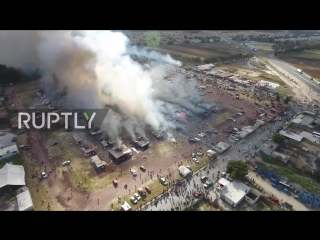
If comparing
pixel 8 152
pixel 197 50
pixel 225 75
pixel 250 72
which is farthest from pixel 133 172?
pixel 197 50

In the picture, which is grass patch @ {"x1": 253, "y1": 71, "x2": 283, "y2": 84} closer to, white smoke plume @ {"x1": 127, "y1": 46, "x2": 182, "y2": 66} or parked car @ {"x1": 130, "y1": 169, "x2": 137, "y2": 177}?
white smoke plume @ {"x1": 127, "y1": 46, "x2": 182, "y2": 66}

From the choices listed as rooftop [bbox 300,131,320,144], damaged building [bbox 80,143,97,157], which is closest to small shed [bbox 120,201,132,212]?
damaged building [bbox 80,143,97,157]

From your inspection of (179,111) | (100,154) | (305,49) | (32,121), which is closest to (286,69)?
(305,49)

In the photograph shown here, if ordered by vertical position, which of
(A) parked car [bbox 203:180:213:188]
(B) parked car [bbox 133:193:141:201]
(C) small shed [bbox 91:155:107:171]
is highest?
(A) parked car [bbox 203:180:213:188]

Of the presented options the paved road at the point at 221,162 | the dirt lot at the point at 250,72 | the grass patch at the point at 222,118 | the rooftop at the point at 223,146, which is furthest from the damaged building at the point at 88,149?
the dirt lot at the point at 250,72

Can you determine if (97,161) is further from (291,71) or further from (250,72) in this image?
(291,71)

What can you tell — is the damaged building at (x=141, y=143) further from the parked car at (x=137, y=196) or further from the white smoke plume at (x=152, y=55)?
the white smoke plume at (x=152, y=55)
